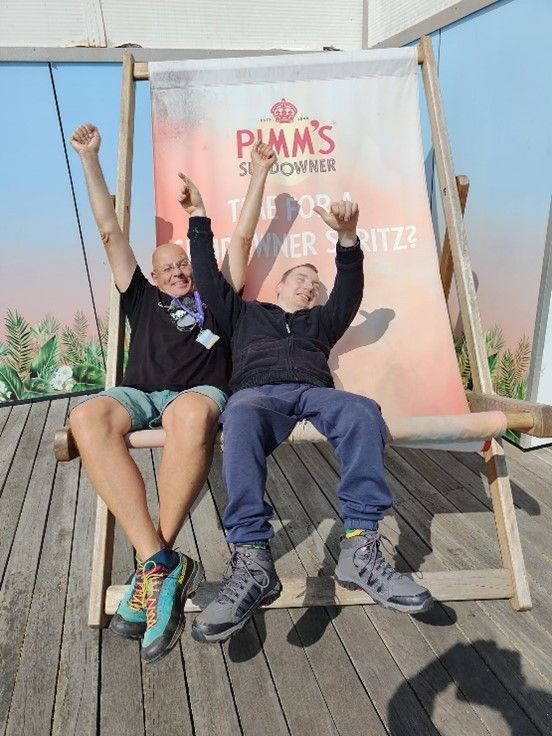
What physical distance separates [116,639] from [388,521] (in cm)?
116

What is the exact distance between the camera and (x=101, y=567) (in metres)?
1.83

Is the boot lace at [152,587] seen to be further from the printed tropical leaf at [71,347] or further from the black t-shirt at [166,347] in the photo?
the printed tropical leaf at [71,347]

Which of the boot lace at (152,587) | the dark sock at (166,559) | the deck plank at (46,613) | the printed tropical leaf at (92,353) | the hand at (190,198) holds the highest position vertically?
the hand at (190,198)

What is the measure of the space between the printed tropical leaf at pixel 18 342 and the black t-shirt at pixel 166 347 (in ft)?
6.49

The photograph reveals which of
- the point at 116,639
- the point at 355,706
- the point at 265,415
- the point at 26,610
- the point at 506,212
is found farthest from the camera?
the point at 506,212

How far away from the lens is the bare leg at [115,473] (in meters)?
1.64

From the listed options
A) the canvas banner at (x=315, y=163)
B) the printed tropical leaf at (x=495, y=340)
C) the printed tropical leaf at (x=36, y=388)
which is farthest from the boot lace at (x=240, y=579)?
the printed tropical leaf at (x=36, y=388)

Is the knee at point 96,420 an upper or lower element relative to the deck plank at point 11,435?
upper

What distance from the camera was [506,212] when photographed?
3.02 metres

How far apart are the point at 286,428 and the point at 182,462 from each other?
320 millimetres

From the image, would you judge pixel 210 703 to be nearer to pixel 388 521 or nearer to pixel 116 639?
pixel 116 639

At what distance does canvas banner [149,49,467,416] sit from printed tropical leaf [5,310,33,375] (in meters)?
1.87

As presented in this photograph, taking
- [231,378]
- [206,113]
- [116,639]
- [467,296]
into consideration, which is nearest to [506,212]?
[467,296]

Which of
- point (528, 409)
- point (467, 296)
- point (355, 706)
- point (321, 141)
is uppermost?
point (321, 141)
